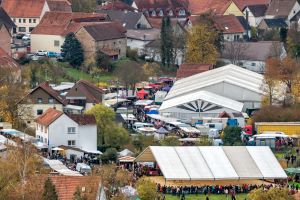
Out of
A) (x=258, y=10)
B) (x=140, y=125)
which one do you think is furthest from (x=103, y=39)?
(x=258, y=10)

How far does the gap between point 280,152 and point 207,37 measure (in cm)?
1879

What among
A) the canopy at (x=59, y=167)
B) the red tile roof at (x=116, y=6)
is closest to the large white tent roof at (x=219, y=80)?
the canopy at (x=59, y=167)

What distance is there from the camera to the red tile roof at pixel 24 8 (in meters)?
80.8

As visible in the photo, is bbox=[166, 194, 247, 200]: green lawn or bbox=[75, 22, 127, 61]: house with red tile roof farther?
bbox=[75, 22, 127, 61]: house with red tile roof

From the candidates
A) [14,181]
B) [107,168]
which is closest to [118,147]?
[107,168]

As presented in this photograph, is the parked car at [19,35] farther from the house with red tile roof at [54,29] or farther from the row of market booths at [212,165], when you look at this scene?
the row of market booths at [212,165]

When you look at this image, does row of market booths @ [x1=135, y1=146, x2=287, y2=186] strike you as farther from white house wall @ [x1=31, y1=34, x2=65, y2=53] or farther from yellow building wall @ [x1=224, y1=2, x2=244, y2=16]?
yellow building wall @ [x1=224, y1=2, x2=244, y2=16]

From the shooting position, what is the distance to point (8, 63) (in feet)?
217

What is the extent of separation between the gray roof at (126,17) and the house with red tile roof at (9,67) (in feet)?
43.9

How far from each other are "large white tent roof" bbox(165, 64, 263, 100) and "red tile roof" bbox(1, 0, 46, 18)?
14986 mm

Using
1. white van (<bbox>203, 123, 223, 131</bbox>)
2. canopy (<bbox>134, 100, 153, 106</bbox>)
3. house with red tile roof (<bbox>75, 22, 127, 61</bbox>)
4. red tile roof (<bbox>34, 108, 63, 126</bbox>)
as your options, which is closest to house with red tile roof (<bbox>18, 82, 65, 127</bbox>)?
red tile roof (<bbox>34, 108, 63, 126</bbox>)

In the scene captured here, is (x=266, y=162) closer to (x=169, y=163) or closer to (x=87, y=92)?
(x=169, y=163)

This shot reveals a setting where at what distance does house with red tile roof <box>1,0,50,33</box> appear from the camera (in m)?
80.5

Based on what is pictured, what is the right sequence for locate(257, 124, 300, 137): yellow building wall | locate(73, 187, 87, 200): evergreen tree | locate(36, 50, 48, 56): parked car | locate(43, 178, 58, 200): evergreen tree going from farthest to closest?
locate(36, 50, 48, 56): parked car → locate(257, 124, 300, 137): yellow building wall → locate(73, 187, 87, 200): evergreen tree → locate(43, 178, 58, 200): evergreen tree
